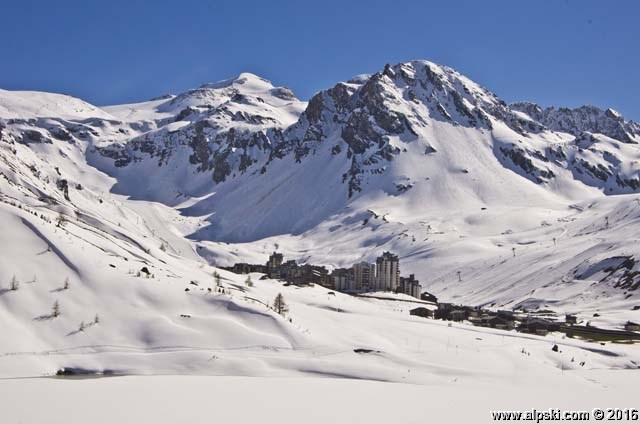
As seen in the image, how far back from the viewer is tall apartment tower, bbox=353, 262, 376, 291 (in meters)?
152

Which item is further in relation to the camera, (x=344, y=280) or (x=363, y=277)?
(x=344, y=280)

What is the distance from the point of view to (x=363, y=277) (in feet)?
503

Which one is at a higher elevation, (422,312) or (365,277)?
(365,277)

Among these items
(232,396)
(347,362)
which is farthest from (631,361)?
(232,396)

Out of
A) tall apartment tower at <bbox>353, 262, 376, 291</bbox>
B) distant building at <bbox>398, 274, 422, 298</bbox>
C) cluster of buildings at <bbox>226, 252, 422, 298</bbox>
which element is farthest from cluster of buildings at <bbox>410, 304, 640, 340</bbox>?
distant building at <bbox>398, 274, 422, 298</bbox>

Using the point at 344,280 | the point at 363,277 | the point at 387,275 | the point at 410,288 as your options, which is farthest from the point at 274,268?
the point at 410,288

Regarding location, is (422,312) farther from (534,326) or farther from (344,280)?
(344,280)

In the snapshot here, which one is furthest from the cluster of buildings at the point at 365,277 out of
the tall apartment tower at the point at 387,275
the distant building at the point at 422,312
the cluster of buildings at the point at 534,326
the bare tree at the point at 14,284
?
the bare tree at the point at 14,284

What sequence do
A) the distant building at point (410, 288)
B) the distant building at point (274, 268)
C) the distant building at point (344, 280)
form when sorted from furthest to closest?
the distant building at point (410, 288)
the distant building at point (344, 280)
the distant building at point (274, 268)

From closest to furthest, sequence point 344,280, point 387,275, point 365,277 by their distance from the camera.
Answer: point 387,275, point 365,277, point 344,280

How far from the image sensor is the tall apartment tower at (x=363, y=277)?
151625 millimetres

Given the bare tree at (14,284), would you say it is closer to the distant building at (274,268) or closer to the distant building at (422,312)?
the distant building at (422,312)

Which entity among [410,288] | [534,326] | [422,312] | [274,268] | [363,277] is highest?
[274,268]

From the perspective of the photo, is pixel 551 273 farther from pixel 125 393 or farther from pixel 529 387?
pixel 125 393
